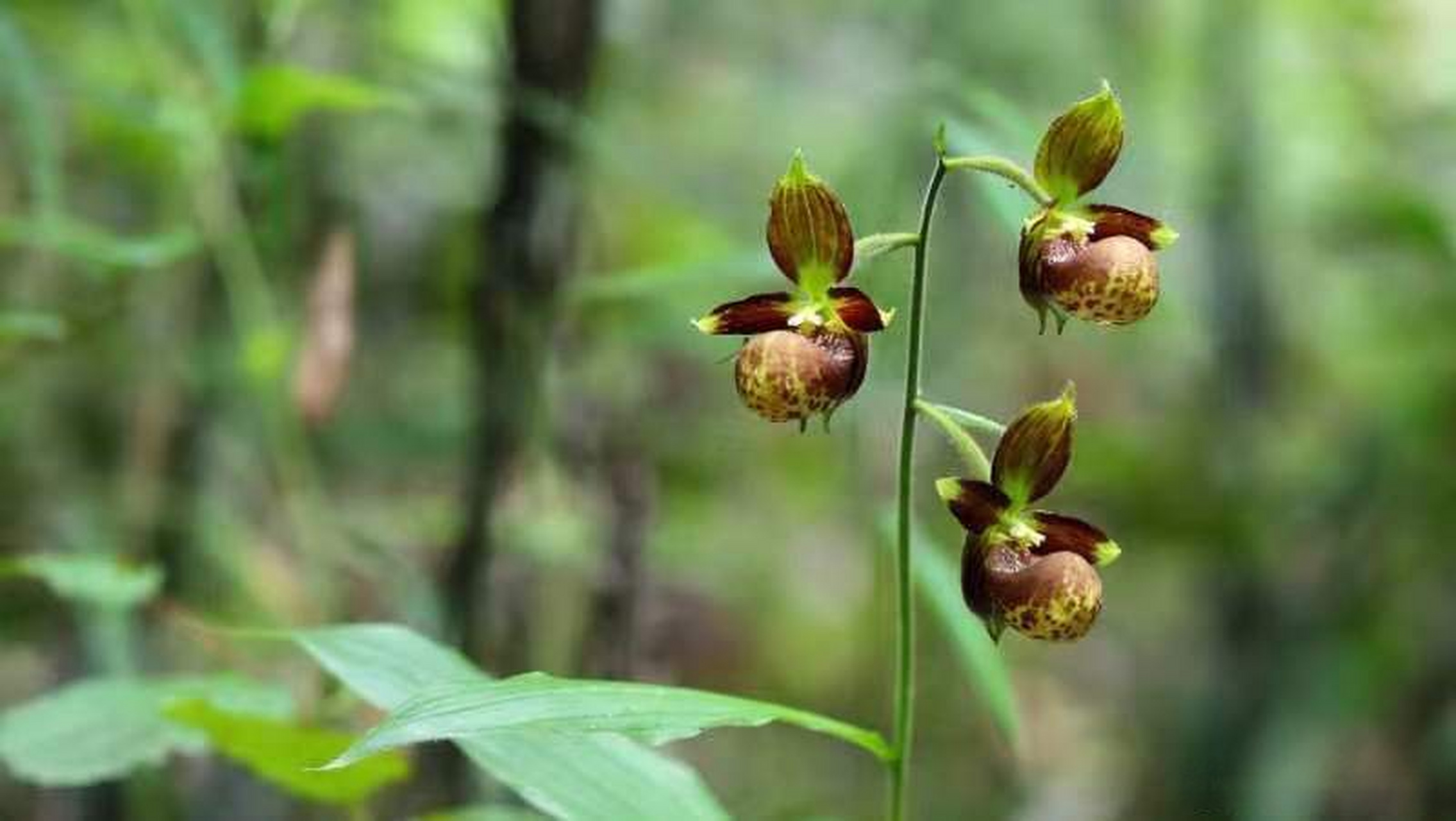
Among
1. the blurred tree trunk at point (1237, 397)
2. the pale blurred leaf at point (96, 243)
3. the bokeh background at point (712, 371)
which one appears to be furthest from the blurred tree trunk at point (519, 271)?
the blurred tree trunk at point (1237, 397)

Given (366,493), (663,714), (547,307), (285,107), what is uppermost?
(285,107)

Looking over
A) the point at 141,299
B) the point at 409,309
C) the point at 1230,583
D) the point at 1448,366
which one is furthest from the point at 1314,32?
the point at 141,299

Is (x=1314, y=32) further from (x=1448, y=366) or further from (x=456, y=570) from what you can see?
(x=456, y=570)

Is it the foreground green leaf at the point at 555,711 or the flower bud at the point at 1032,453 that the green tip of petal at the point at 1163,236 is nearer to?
the flower bud at the point at 1032,453

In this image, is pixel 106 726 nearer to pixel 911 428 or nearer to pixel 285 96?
pixel 285 96

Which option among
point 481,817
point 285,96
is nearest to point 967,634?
point 481,817

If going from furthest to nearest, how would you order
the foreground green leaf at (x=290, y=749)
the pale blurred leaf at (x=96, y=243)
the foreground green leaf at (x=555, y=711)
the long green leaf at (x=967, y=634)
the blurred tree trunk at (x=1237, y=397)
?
the blurred tree trunk at (x=1237, y=397) < the pale blurred leaf at (x=96, y=243) < the long green leaf at (x=967, y=634) < the foreground green leaf at (x=290, y=749) < the foreground green leaf at (x=555, y=711)
